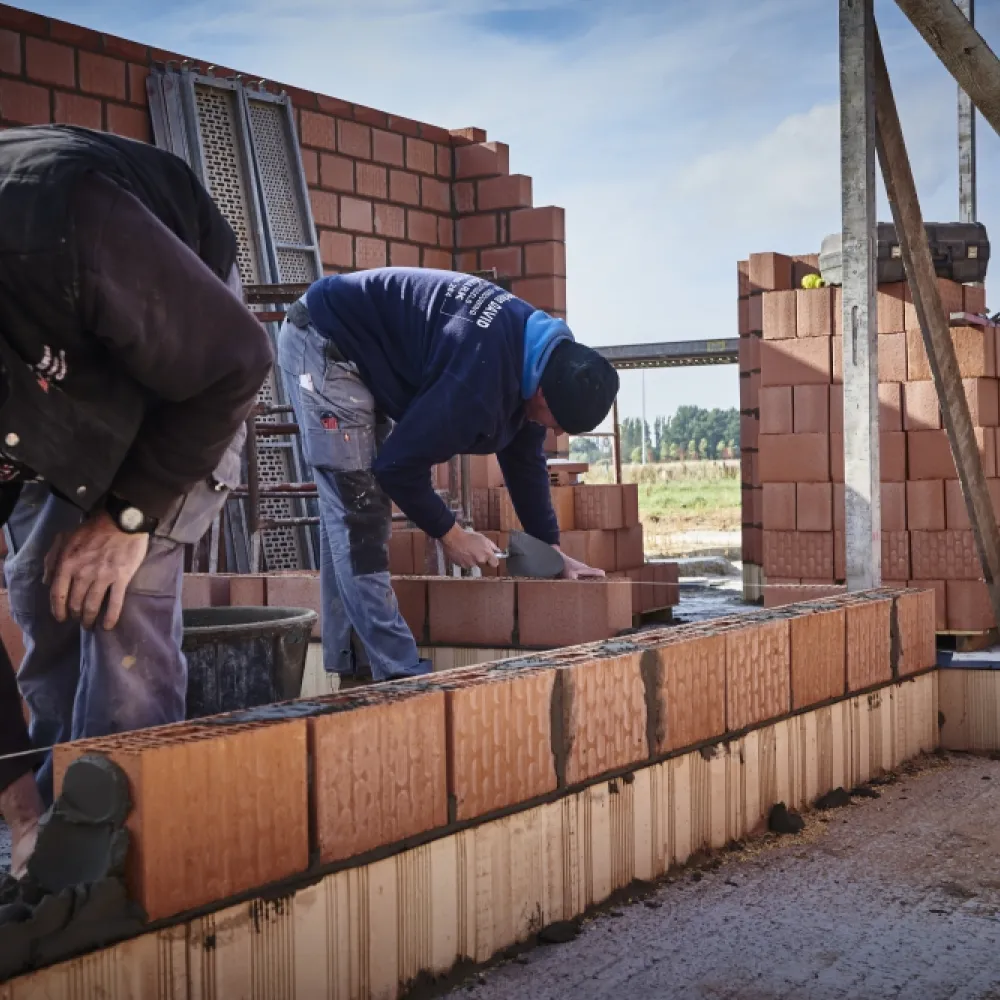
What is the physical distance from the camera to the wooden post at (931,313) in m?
3.74

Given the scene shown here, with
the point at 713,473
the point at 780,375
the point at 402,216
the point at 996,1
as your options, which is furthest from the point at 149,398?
the point at 713,473

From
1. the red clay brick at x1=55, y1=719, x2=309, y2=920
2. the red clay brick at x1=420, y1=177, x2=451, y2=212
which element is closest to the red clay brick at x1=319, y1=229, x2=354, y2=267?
the red clay brick at x1=420, y1=177, x2=451, y2=212

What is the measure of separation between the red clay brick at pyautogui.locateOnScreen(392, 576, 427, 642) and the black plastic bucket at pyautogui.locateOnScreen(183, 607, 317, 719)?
0.85m

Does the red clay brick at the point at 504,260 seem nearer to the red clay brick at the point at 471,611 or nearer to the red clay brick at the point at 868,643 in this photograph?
the red clay brick at the point at 471,611

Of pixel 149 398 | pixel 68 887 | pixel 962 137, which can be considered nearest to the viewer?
pixel 68 887

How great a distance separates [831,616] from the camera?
10.5 feet

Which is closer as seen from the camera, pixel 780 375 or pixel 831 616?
pixel 831 616

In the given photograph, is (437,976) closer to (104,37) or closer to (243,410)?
(243,410)

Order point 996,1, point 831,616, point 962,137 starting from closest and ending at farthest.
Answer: point 831,616, point 996,1, point 962,137

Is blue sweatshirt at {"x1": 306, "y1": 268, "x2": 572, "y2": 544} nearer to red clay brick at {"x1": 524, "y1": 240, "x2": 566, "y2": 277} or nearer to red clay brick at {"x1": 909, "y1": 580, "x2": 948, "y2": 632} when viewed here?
red clay brick at {"x1": 909, "y1": 580, "x2": 948, "y2": 632}

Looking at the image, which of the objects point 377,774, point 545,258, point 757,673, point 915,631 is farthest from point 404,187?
point 377,774

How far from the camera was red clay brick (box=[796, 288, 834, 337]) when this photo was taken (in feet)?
19.9

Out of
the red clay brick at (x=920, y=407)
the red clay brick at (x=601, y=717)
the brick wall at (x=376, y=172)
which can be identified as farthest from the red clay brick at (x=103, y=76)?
the red clay brick at (x=601, y=717)

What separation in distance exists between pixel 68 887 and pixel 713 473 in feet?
120
